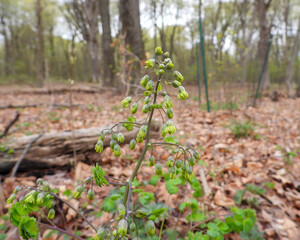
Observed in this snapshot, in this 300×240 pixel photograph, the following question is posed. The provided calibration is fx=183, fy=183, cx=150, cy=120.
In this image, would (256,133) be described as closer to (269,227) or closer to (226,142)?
(226,142)

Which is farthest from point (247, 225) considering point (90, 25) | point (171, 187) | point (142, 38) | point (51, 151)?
point (90, 25)

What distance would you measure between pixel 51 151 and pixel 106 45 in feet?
28.2

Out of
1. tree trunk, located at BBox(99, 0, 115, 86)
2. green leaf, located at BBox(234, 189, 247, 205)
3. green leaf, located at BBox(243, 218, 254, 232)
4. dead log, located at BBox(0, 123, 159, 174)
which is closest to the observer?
green leaf, located at BBox(243, 218, 254, 232)

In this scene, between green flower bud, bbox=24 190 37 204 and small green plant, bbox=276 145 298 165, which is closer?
green flower bud, bbox=24 190 37 204

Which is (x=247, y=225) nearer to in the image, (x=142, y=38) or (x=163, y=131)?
(x=163, y=131)

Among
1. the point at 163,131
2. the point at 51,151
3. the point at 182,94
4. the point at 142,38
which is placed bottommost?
the point at 51,151

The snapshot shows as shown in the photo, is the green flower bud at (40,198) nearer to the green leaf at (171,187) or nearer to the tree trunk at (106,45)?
the green leaf at (171,187)

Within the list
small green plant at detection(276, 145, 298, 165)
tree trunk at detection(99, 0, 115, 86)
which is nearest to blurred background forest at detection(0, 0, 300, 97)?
tree trunk at detection(99, 0, 115, 86)

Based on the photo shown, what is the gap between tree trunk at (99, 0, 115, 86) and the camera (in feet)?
32.0

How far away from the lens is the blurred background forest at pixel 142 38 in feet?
18.4

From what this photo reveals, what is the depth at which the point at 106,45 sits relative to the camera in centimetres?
992

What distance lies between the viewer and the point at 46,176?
249 centimetres

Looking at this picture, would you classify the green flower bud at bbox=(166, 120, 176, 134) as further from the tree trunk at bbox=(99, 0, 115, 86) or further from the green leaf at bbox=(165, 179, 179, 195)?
the tree trunk at bbox=(99, 0, 115, 86)

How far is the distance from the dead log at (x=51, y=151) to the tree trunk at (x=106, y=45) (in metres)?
7.37
